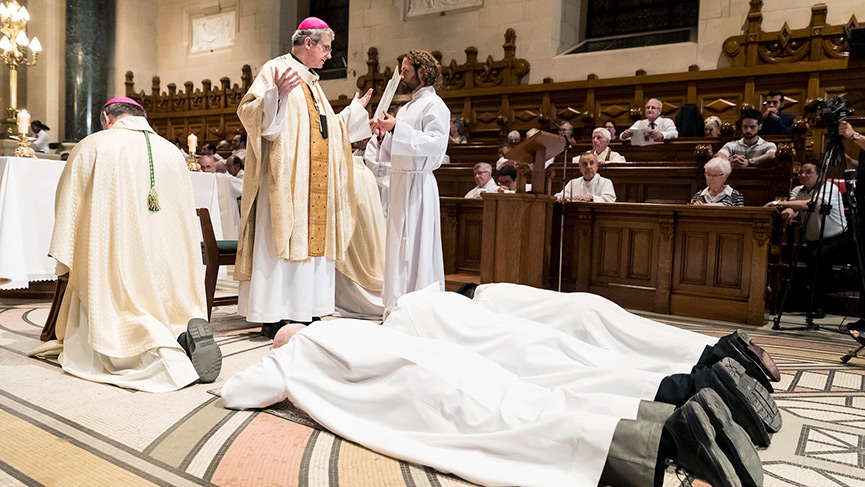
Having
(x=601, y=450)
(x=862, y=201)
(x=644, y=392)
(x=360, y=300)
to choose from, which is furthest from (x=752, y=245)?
(x=601, y=450)

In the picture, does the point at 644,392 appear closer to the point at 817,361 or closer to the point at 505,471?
the point at 505,471

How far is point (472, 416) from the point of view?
208 centimetres

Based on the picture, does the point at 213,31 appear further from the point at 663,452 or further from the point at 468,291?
the point at 663,452

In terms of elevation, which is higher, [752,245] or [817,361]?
[752,245]

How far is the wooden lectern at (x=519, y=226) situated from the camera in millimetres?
5402

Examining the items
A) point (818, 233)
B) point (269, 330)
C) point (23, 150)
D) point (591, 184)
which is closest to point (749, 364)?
point (269, 330)

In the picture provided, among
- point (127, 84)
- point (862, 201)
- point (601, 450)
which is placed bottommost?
point (601, 450)

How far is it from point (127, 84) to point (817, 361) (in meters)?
15.2

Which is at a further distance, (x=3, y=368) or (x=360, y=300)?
(x=360, y=300)

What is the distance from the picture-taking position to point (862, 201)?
15.4 feet

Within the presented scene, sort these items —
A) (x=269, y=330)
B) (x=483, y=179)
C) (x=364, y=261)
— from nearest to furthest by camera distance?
(x=269, y=330), (x=364, y=261), (x=483, y=179)

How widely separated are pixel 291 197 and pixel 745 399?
2.77 metres

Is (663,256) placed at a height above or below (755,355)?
above

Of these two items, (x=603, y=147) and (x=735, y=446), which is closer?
(x=735, y=446)
